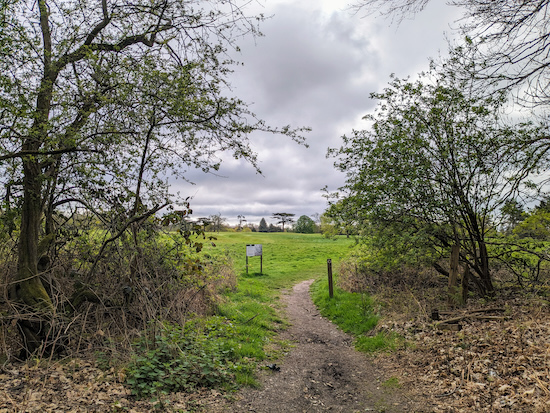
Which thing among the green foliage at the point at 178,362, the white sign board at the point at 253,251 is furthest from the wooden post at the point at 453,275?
the white sign board at the point at 253,251

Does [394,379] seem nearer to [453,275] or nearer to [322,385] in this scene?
[322,385]

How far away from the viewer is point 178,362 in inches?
216

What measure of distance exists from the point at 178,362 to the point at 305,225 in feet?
207

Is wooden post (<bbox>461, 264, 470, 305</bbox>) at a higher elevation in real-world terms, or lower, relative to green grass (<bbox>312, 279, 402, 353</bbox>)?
higher

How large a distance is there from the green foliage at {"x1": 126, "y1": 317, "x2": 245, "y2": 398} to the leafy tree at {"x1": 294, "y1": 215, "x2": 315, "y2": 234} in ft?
201

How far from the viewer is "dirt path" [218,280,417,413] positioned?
16.2 feet

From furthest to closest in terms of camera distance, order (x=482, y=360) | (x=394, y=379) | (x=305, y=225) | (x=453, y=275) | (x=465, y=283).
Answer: (x=305, y=225)
(x=465, y=283)
(x=453, y=275)
(x=394, y=379)
(x=482, y=360)

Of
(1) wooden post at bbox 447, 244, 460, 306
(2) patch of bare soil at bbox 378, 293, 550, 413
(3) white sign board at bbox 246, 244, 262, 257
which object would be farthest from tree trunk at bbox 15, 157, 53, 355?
(3) white sign board at bbox 246, 244, 262, 257

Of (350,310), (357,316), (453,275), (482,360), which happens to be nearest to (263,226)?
(350,310)

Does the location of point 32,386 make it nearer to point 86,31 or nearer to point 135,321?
point 135,321

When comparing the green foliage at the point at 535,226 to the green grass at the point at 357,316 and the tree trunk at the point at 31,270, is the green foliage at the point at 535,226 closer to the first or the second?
the green grass at the point at 357,316

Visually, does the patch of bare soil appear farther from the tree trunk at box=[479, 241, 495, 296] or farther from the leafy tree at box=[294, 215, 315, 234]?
the leafy tree at box=[294, 215, 315, 234]

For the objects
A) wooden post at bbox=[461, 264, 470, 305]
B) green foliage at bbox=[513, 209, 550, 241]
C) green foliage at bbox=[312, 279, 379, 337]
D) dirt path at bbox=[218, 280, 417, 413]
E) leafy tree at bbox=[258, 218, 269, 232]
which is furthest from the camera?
leafy tree at bbox=[258, 218, 269, 232]

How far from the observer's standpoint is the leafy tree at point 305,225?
67750 mm
